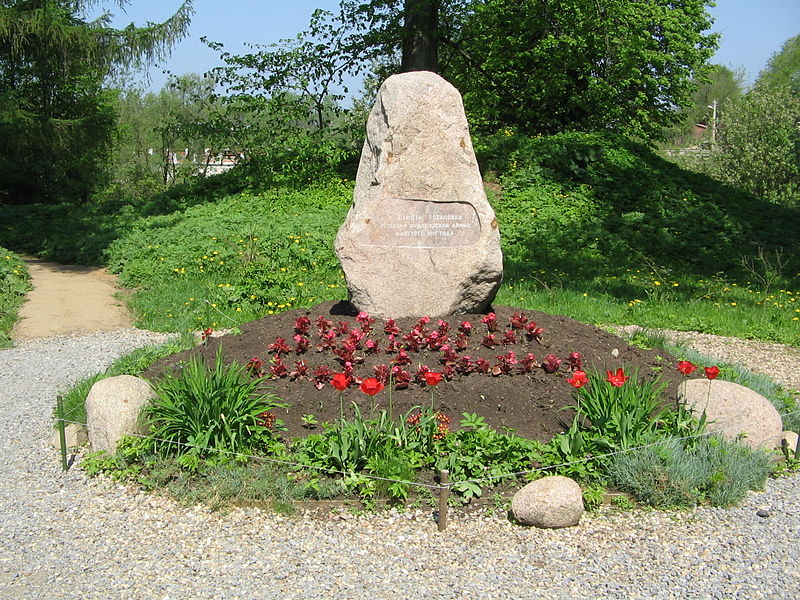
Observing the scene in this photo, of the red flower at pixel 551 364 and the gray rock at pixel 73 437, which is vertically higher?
the red flower at pixel 551 364

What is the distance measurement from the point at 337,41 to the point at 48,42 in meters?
7.14

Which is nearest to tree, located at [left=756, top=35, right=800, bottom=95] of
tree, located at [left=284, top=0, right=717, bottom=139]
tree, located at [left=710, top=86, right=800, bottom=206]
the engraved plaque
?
tree, located at [left=710, top=86, right=800, bottom=206]

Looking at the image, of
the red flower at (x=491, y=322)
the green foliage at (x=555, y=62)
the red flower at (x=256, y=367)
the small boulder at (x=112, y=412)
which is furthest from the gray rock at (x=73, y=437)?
the green foliage at (x=555, y=62)

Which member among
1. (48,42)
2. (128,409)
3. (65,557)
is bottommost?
(65,557)

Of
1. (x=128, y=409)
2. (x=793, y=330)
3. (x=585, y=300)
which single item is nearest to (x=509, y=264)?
(x=585, y=300)

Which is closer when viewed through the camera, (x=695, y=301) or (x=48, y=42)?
(x=695, y=301)

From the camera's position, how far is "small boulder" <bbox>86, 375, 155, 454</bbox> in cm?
533

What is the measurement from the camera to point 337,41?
63.3 ft

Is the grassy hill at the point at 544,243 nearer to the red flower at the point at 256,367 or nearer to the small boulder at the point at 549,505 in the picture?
the red flower at the point at 256,367

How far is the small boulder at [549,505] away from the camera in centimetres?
447

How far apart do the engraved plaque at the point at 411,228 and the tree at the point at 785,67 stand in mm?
38111

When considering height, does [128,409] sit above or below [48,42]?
below

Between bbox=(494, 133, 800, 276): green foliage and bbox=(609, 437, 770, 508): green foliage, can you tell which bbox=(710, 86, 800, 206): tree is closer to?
bbox=(494, 133, 800, 276): green foliage

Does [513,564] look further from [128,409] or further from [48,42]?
[48,42]
